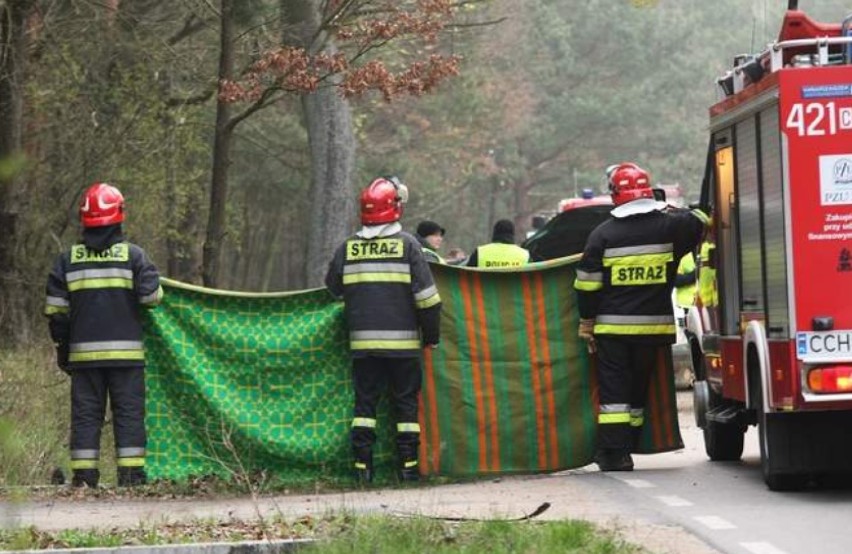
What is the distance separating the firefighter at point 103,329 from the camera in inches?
478

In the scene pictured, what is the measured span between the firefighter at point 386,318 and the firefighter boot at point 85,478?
66.5 inches

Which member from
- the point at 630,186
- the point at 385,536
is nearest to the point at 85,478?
the point at 385,536

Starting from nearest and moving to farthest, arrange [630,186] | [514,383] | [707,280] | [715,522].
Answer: [715,522] → [630,186] → [514,383] → [707,280]

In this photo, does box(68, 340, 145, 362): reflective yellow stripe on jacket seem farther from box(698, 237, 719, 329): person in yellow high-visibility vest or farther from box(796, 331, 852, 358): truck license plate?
box(796, 331, 852, 358): truck license plate

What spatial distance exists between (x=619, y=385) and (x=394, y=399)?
1503 millimetres

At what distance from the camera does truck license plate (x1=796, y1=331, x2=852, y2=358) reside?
10.4 m

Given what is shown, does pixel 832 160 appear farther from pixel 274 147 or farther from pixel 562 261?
pixel 274 147

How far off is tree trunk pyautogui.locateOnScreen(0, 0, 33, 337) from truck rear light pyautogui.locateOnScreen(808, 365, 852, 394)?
8.75 m

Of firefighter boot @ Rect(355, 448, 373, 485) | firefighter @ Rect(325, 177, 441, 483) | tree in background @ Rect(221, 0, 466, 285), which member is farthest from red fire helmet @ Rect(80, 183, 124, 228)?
tree in background @ Rect(221, 0, 466, 285)

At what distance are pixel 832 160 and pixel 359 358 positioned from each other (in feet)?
11.2

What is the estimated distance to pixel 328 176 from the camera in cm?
2277

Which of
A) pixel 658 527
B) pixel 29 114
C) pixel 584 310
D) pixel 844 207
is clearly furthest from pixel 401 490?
pixel 29 114

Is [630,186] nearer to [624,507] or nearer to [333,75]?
[624,507]

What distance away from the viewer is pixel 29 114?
23.3 m
